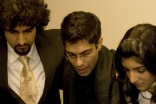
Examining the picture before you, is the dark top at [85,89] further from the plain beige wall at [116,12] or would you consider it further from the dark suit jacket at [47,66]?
the plain beige wall at [116,12]

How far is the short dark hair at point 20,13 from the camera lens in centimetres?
162

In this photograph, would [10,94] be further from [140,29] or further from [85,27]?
[140,29]

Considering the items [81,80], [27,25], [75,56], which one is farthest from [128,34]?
[27,25]

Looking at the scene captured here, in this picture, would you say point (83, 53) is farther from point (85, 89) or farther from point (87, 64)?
point (85, 89)

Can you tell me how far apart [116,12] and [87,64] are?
80cm

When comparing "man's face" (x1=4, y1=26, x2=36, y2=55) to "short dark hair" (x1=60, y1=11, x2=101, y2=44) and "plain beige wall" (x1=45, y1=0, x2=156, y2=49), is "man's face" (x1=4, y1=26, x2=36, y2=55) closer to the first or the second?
"short dark hair" (x1=60, y1=11, x2=101, y2=44)

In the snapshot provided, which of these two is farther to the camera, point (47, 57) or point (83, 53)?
point (47, 57)

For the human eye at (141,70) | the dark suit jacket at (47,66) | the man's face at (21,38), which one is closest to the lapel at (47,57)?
the dark suit jacket at (47,66)

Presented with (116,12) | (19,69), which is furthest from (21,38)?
(116,12)

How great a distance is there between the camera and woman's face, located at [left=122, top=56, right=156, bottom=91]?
137 centimetres

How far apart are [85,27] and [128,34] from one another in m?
0.24

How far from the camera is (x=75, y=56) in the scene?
154 cm

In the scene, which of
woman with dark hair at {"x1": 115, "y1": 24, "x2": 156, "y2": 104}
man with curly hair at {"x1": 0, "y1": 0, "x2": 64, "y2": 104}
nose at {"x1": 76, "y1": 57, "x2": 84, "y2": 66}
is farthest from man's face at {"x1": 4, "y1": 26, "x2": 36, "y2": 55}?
woman with dark hair at {"x1": 115, "y1": 24, "x2": 156, "y2": 104}

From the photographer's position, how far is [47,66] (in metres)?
1.75
